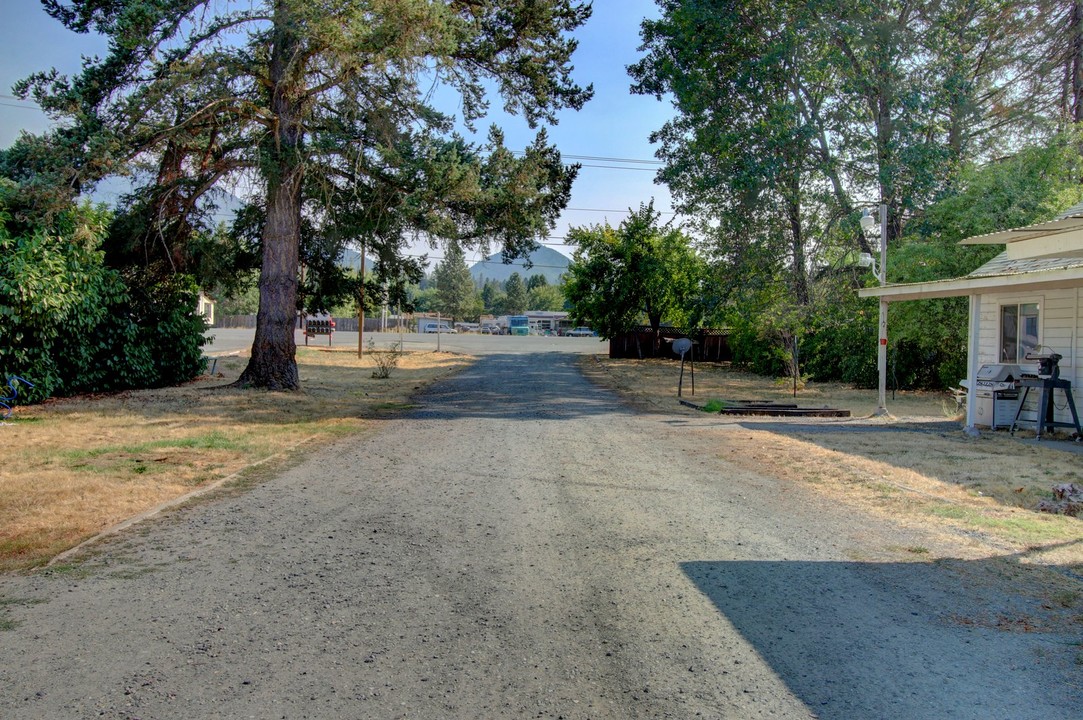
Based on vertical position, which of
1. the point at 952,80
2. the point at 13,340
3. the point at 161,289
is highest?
the point at 952,80

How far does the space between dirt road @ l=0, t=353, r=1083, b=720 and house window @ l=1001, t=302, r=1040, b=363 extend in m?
8.29

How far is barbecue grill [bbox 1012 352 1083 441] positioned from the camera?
11516 mm

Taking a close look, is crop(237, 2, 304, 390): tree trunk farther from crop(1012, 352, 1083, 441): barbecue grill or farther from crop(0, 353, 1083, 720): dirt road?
crop(1012, 352, 1083, 441): barbecue grill

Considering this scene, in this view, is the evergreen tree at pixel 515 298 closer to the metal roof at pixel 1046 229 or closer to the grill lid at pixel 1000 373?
the grill lid at pixel 1000 373

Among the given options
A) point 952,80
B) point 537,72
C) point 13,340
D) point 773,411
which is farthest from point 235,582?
point 952,80

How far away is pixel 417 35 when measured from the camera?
12.7 m

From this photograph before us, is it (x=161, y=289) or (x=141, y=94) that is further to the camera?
(x=161, y=289)

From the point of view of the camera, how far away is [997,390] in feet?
40.8

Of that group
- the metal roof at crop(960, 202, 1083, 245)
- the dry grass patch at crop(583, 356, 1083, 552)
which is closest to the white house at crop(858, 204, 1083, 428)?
the dry grass patch at crop(583, 356, 1083, 552)

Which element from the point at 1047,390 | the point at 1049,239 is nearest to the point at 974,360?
the point at 1047,390

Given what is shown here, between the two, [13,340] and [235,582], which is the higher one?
[13,340]

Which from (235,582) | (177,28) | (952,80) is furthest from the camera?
(952,80)

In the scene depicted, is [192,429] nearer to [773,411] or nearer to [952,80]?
[773,411]

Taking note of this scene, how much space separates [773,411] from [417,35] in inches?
387
